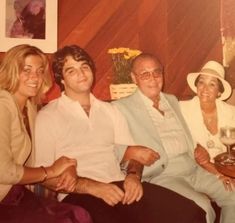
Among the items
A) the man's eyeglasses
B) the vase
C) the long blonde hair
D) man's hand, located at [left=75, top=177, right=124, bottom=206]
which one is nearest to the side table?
man's hand, located at [left=75, top=177, right=124, bottom=206]

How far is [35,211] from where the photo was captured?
5.00ft

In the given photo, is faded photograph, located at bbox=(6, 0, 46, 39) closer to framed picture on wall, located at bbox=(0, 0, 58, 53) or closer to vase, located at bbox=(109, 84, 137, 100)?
framed picture on wall, located at bbox=(0, 0, 58, 53)

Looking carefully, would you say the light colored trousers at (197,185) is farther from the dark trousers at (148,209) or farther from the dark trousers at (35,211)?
the dark trousers at (35,211)

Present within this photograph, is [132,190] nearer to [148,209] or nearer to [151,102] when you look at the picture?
[148,209]

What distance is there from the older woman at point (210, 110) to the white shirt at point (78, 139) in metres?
0.51

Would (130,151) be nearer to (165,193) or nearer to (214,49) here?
(165,193)

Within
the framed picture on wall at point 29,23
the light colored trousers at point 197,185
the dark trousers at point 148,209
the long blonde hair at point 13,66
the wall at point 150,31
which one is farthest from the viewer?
the wall at point 150,31

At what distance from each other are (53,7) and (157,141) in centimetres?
104

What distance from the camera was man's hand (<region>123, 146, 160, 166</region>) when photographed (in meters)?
1.96

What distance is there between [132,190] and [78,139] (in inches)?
14.0

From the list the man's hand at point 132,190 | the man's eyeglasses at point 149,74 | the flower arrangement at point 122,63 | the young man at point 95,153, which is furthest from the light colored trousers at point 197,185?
the flower arrangement at point 122,63

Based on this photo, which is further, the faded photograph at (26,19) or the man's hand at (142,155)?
the faded photograph at (26,19)

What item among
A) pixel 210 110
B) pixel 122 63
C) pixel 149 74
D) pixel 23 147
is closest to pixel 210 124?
pixel 210 110

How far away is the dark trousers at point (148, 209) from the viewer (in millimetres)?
1613
